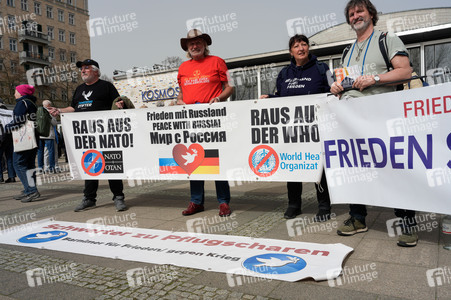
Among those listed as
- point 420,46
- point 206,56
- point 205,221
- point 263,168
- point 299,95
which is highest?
point 420,46

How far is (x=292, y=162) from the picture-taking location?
4.34m

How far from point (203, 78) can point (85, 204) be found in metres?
2.68

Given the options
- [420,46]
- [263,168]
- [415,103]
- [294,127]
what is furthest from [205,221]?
[420,46]

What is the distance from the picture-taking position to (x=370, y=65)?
3533 mm

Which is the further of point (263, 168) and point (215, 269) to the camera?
point (263, 168)

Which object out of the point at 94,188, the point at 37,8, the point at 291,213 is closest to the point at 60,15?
the point at 37,8

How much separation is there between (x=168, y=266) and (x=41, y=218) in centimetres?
299

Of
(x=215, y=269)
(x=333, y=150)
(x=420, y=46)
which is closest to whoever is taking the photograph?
(x=215, y=269)

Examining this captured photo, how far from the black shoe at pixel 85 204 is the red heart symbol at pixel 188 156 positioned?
1726 millimetres

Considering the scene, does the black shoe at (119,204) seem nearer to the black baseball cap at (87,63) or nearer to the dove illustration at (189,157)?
the dove illustration at (189,157)

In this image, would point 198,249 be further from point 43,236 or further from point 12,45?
point 12,45

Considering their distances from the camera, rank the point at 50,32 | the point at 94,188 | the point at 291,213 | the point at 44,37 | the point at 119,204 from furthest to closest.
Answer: the point at 50,32
the point at 44,37
the point at 94,188
the point at 119,204
the point at 291,213

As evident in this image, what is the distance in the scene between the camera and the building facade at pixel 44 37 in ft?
169

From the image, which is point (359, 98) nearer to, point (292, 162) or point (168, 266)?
point (292, 162)
